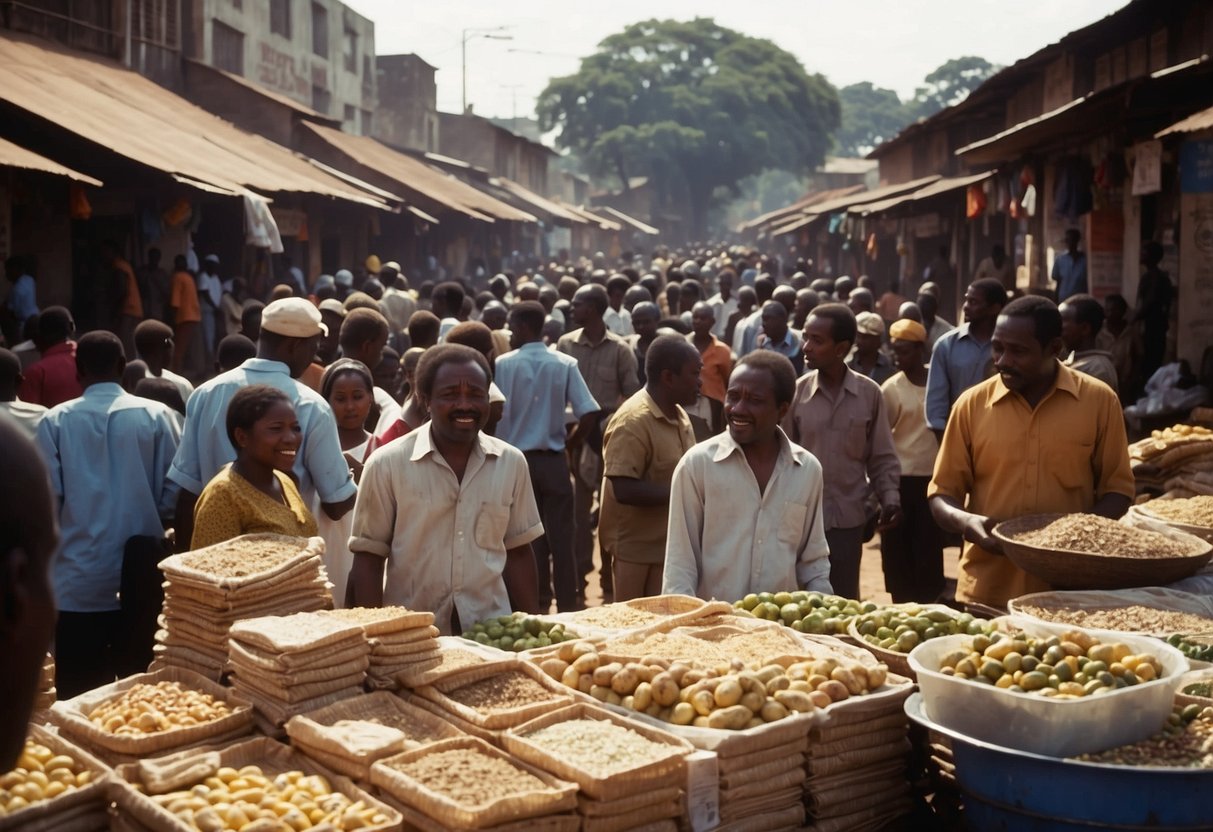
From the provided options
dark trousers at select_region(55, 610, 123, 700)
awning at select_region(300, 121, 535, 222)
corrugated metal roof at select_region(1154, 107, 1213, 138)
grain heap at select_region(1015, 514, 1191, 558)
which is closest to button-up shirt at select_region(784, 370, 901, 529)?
grain heap at select_region(1015, 514, 1191, 558)

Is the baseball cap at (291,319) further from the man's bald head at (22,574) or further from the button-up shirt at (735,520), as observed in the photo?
the man's bald head at (22,574)

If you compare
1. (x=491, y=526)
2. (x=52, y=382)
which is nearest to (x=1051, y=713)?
(x=491, y=526)

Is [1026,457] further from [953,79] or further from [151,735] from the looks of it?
[953,79]

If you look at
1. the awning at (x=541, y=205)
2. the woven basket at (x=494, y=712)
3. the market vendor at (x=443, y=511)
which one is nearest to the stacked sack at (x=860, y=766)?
the woven basket at (x=494, y=712)

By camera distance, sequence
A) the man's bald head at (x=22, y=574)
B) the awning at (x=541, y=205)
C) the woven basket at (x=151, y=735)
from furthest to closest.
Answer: the awning at (x=541, y=205), the woven basket at (x=151, y=735), the man's bald head at (x=22, y=574)

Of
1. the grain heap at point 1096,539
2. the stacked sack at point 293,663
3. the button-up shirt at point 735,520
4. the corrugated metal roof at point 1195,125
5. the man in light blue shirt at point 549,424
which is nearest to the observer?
the stacked sack at point 293,663

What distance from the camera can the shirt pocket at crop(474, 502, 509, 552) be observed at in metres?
4.50

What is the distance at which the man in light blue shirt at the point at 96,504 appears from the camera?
5176 millimetres

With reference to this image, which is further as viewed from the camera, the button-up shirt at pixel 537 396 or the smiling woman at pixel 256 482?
the button-up shirt at pixel 537 396

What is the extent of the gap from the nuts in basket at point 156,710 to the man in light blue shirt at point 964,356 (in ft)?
17.1

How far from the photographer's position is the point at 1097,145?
13.5 meters

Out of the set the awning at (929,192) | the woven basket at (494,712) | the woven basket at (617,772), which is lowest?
the woven basket at (617,772)

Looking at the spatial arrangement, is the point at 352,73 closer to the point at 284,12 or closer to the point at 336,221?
the point at 284,12

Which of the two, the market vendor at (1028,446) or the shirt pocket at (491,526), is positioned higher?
the market vendor at (1028,446)
